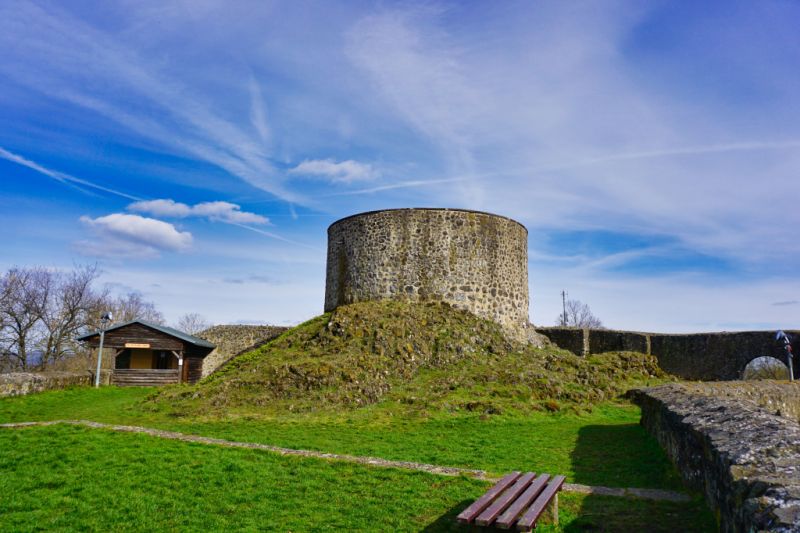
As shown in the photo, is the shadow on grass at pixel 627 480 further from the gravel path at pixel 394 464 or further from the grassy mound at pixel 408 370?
the grassy mound at pixel 408 370

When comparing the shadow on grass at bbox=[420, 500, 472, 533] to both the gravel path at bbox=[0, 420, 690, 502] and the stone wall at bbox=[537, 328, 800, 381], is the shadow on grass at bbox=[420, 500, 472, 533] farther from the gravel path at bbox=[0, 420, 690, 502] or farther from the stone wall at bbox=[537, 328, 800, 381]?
the stone wall at bbox=[537, 328, 800, 381]

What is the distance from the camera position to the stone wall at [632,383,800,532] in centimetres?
353

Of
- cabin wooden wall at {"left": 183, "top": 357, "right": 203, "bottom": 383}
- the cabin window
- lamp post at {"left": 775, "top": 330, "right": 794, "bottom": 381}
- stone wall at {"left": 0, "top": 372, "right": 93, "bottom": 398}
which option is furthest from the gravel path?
the cabin window

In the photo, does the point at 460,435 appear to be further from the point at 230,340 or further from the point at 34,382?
the point at 230,340

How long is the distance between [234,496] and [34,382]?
55.5 feet

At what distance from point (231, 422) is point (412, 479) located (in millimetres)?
7640

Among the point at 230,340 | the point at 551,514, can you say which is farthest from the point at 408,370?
the point at 230,340

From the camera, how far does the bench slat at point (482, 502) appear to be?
5.03 metres

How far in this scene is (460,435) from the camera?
40.2 feet

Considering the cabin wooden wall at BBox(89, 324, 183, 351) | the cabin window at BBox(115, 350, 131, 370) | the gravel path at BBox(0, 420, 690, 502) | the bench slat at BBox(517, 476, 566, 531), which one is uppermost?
the cabin wooden wall at BBox(89, 324, 183, 351)

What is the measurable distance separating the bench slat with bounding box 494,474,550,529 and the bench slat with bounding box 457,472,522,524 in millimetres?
244

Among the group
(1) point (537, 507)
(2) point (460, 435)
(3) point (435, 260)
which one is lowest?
(2) point (460, 435)

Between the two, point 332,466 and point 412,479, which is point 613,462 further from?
point 332,466

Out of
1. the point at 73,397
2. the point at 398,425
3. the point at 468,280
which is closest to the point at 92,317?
the point at 73,397
